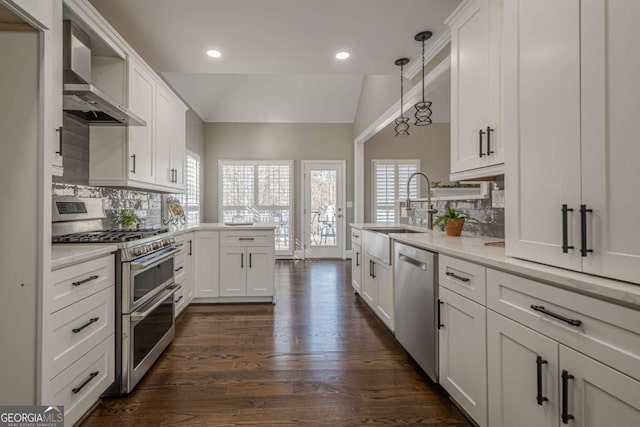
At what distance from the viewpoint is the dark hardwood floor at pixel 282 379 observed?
166cm

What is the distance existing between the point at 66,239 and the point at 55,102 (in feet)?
2.55

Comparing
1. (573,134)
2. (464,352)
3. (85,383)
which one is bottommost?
(85,383)

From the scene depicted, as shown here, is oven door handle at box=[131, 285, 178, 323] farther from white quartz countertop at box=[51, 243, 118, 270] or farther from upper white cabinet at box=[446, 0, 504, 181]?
upper white cabinet at box=[446, 0, 504, 181]

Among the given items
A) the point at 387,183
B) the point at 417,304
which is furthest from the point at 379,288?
the point at 387,183

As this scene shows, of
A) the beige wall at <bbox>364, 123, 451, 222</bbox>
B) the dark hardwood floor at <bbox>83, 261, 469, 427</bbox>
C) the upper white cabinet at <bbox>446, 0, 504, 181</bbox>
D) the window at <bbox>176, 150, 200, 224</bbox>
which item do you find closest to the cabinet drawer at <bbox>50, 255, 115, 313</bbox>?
the dark hardwood floor at <bbox>83, 261, 469, 427</bbox>

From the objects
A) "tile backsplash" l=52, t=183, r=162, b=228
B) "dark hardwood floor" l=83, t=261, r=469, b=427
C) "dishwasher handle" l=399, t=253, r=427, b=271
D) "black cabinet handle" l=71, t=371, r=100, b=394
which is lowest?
"dark hardwood floor" l=83, t=261, r=469, b=427

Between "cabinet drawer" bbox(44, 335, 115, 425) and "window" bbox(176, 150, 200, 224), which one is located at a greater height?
"window" bbox(176, 150, 200, 224)

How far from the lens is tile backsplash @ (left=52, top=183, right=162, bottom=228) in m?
2.29

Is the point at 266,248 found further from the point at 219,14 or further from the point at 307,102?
the point at 307,102

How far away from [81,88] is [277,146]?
4.83m

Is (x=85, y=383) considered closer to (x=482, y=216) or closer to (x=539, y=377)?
(x=539, y=377)

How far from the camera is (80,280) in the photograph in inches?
60.1

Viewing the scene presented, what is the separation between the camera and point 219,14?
239 cm

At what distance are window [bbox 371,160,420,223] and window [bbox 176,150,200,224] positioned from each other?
11.6 feet
